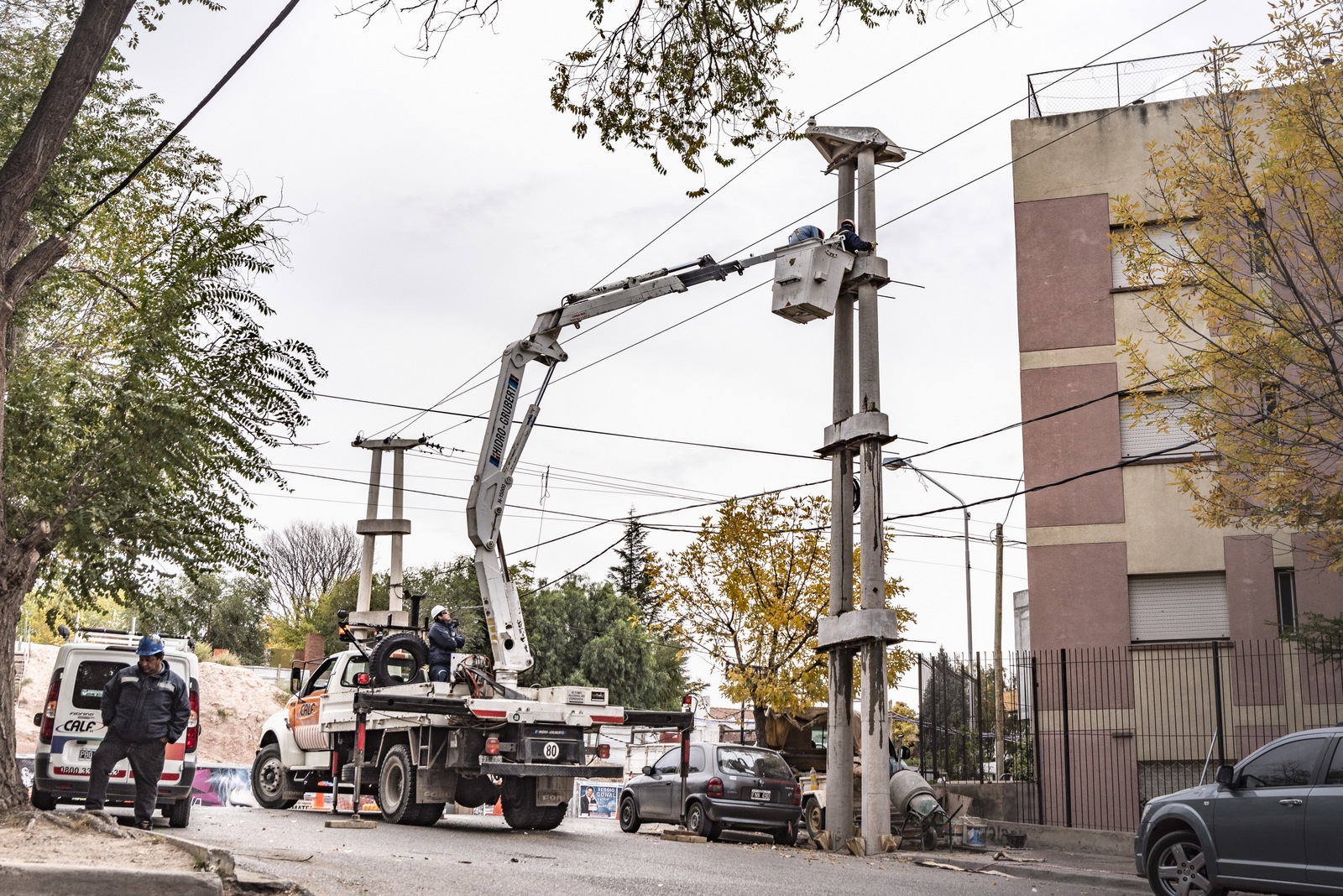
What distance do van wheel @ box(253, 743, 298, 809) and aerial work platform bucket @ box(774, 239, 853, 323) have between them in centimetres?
1033

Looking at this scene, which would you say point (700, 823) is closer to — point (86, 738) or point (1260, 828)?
point (86, 738)

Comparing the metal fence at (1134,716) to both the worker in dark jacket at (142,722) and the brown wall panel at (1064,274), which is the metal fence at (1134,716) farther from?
the worker in dark jacket at (142,722)

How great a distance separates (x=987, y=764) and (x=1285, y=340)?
25.0 metres

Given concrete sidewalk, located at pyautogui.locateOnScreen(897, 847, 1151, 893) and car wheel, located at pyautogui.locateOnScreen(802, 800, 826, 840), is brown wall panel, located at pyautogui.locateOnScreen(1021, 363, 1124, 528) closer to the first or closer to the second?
concrete sidewalk, located at pyautogui.locateOnScreen(897, 847, 1151, 893)

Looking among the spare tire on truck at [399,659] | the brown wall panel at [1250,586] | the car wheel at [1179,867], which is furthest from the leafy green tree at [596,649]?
the car wheel at [1179,867]

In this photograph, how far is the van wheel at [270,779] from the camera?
59.3ft

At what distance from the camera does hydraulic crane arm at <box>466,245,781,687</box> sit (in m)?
15.5

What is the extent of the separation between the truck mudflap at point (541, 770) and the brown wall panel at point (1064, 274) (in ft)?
39.7

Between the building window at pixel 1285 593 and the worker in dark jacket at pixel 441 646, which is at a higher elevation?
the building window at pixel 1285 593

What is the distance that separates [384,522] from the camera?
2970 centimetres

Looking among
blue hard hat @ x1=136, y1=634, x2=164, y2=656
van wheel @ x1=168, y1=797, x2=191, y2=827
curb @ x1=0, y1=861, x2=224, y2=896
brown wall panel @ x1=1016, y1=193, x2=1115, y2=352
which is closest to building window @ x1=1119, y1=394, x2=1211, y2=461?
brown wall panel @ x1=1016, y1=193, x2=1115, y2=352

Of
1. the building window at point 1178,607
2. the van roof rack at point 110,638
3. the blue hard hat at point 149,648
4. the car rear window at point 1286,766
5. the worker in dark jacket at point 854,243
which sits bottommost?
the car rear window at point 1286,766

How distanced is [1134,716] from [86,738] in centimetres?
1569

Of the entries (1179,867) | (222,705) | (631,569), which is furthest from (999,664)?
(631,569)
